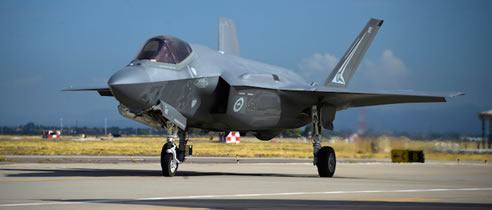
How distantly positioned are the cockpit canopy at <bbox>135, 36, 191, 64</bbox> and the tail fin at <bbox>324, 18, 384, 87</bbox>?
26.6 ft

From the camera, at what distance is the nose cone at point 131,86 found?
15.8 m

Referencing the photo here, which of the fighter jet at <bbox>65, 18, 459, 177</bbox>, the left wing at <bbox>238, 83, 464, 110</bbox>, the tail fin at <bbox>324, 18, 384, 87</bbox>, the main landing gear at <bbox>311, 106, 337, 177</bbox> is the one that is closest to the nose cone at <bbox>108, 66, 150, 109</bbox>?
the fighter jet at <bbox>65, 18, 459, 177</bbox>

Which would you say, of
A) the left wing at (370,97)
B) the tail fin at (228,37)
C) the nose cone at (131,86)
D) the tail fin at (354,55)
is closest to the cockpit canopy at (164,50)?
the nose cone at (131,86)

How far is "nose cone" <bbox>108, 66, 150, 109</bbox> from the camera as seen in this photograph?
623 inches

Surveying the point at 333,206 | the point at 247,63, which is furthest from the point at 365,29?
the point at 333,206

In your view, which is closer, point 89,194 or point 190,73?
point 89,194

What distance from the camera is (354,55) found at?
24.5 metres

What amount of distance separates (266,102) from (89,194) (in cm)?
819

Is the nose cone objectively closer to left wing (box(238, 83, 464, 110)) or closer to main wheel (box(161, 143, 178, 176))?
main wheel (box(161, 143, 178, 176))

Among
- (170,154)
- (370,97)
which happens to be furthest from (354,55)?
(170,154)

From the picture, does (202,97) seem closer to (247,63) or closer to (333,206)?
Answer: (247,63)

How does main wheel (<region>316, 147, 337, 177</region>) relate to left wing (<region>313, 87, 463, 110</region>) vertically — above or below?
below

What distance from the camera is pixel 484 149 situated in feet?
139

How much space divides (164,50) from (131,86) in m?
1.66
